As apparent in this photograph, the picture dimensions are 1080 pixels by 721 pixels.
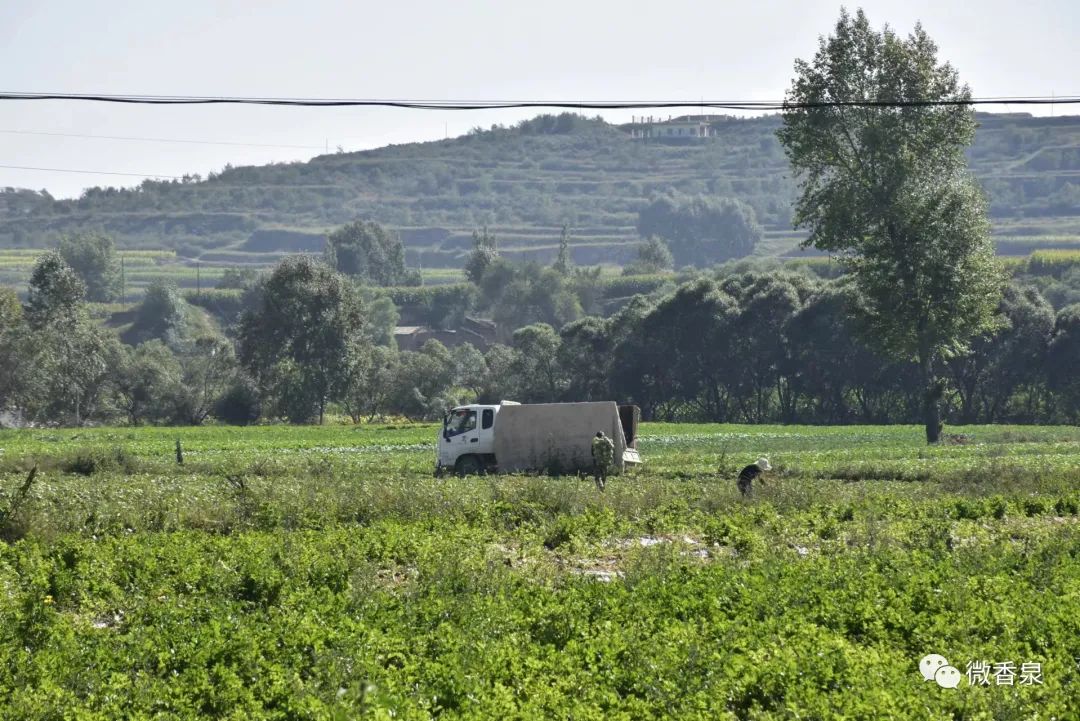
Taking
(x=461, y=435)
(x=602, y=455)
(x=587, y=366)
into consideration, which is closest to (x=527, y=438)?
(x=461, y=435)

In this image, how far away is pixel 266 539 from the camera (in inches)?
749

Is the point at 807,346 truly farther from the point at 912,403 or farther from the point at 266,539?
the point at 266,539

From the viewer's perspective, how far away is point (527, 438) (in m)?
38.9

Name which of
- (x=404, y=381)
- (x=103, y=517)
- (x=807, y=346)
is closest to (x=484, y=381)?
(x=404, y=381)

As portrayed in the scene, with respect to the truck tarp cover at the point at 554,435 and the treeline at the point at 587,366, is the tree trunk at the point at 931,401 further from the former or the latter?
the treeline at the point at 587,366

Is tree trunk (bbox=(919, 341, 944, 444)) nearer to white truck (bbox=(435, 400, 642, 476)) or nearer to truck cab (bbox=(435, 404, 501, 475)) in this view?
white truck (bbox=(435, 400, 642, 476))

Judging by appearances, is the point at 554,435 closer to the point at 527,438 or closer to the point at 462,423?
the point at 527,438

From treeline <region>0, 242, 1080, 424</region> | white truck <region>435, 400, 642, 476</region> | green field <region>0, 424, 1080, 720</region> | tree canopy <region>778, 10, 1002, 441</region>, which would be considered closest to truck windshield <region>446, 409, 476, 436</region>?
white truck <region>435, 400, 642, 476</region>

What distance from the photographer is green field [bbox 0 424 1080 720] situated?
441 inches

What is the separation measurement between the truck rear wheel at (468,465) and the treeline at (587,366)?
1899 inches

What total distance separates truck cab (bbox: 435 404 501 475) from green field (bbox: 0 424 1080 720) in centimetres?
1117

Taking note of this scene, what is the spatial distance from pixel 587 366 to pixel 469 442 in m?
56.1

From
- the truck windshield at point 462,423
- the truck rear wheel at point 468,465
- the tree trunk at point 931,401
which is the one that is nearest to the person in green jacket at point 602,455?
the truck rear wheel at point 468,465

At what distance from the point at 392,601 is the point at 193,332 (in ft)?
558
